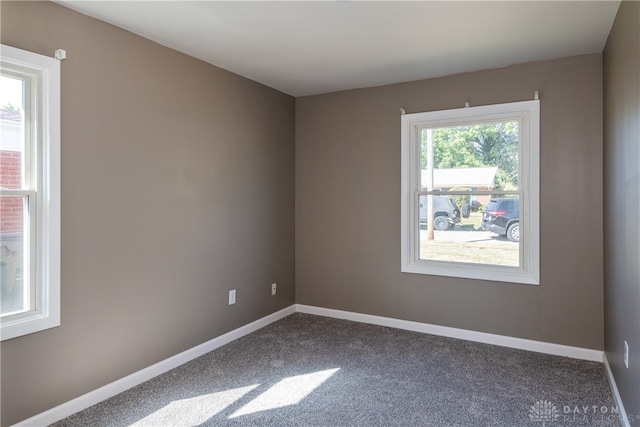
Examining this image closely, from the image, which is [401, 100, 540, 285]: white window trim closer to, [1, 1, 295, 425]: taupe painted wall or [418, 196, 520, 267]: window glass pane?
[418, 196, 520, 267]: window glass pane

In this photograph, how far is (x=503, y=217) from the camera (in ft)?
11.4

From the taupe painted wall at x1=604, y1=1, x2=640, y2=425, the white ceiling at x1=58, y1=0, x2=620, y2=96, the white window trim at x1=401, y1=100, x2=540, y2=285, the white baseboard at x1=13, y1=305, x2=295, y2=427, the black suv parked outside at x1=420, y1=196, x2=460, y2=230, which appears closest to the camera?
the taupe painted wall at x1=604, y1=1, x2=640, y2=425

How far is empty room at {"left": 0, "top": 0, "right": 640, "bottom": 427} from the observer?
223 centimetres

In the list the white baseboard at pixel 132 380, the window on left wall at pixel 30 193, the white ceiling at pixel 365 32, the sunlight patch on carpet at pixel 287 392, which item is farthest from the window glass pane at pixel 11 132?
the sunlight patch on carpet at pixel 287 392

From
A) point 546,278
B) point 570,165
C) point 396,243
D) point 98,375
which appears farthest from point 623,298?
point 98,375

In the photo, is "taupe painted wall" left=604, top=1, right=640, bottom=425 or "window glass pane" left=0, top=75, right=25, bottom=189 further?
"window glass pane" left=0, top=75, right=25, bottom=189

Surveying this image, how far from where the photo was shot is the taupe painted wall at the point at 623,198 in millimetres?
1882

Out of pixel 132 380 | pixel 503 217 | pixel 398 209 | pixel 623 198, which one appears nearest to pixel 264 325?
pixel 132 380

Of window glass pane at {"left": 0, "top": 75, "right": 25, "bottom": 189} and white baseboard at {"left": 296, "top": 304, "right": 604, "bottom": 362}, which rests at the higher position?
window glass pane at {"left": 0, "top": 75, "right": 25, "bottom": 189}

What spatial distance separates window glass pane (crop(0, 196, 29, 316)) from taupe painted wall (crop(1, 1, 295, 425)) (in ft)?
0.62

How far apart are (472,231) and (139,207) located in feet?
8.98

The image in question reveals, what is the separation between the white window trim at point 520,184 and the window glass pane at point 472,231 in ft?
0.19

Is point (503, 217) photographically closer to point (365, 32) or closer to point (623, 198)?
point (623, 198)

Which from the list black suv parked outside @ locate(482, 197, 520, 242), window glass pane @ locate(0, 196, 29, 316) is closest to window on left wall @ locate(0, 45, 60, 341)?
window glass pane @ locate(0, 196, 29, 316)
